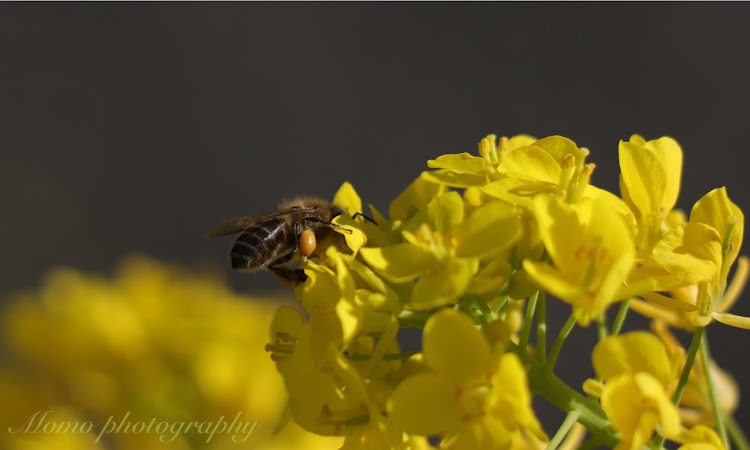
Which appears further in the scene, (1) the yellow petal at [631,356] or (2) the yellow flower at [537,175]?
(2) the yellow flower at [537,175]

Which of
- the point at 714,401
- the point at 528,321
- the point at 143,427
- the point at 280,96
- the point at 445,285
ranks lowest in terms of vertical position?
the point at 280,96

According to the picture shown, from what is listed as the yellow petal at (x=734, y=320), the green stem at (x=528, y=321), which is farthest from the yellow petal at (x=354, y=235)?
the yellow petal at (x=734, y=320)

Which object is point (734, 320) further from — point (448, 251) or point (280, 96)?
point (280, 96)

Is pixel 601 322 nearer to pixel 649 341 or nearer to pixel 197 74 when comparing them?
pixel 649 341

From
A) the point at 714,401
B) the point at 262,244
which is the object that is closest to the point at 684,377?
the point at 714,401

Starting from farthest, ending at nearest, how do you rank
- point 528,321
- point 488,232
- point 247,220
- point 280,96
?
1. point 280,96
2. point 247,220
3. point 528,321
4. point 488,232

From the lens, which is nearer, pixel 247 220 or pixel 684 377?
pixel 684 377

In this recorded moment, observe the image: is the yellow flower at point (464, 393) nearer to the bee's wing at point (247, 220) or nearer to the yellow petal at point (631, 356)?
the yellow petal at point (631, 356)
